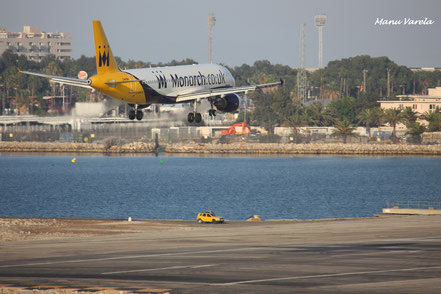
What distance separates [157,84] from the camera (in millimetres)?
63938

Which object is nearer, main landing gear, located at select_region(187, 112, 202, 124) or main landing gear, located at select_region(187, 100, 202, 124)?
main landing gear, located at select_region(187, 100, 202, 124)

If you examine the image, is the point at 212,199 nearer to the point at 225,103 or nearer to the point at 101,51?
the point at 225,103

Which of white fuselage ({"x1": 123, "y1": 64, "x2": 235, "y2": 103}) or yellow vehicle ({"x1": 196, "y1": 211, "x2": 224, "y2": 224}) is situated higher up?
white fuselage ({"x1": 123, "y1": 64, "x2": 235, "y2": 103})

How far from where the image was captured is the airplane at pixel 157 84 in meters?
61.5

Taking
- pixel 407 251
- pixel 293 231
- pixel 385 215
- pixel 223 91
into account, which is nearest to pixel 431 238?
pixel 407 251

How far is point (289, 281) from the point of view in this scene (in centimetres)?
4606

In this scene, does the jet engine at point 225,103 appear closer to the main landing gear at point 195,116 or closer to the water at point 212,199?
the main landing gear at point 195,116

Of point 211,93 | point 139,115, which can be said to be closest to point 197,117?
point 211,93

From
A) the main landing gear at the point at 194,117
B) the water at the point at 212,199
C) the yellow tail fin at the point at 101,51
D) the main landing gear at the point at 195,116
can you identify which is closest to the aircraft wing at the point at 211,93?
the main landing gear at the point at 195,116

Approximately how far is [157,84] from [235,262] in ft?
56.6

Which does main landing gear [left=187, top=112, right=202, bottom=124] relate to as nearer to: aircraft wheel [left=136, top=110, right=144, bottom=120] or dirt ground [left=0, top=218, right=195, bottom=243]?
aircraft wheel [left=136, top=110, right=144, bottom=120]

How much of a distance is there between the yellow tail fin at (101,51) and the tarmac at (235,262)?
14.4 m

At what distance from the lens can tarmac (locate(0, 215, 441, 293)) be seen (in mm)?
44875

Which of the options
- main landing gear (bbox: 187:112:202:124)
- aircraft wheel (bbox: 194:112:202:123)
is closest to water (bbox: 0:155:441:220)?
main landing gear (bbox: 187:112:202:124)
